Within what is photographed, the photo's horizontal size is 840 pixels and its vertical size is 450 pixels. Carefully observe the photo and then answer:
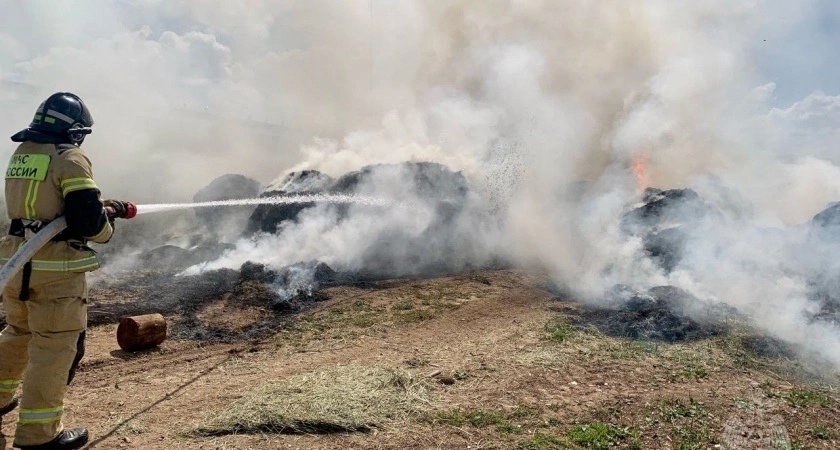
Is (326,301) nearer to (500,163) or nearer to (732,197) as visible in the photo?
Answer: (500,163)

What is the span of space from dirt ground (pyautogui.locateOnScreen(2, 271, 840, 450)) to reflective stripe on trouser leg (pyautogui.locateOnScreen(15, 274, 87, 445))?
20.2 inches

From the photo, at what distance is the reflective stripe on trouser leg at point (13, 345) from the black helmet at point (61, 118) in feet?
4.41

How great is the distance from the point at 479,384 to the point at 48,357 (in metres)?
4.00

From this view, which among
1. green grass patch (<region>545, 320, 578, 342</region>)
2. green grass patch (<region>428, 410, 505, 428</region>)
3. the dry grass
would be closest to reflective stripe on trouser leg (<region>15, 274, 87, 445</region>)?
the dry grass

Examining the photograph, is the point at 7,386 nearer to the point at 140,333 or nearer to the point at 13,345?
the point at 13,345

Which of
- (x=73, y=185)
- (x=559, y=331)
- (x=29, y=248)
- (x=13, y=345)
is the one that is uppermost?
(x=73, y=185)

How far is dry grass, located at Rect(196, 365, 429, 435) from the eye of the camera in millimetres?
4188

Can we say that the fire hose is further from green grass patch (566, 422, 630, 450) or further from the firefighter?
green grass patch (566, 422, 630, 450)

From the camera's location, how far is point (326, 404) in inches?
178

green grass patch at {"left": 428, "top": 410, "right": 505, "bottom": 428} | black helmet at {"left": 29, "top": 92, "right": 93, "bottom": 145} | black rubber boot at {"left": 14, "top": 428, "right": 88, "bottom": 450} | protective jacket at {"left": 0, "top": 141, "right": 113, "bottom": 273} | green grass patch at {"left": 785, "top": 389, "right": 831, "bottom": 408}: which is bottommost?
black rubber boot at {"left": 14, "top": 428, "right": 88, "bottom": 450}

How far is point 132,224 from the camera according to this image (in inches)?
649

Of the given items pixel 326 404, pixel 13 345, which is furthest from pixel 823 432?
pixel 13 345

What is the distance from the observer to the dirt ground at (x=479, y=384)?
423cm

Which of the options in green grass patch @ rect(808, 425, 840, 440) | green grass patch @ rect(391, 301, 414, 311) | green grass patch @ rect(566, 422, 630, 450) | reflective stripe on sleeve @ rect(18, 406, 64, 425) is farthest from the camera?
green grass patch @ rect(391, 301, 414, 311)
